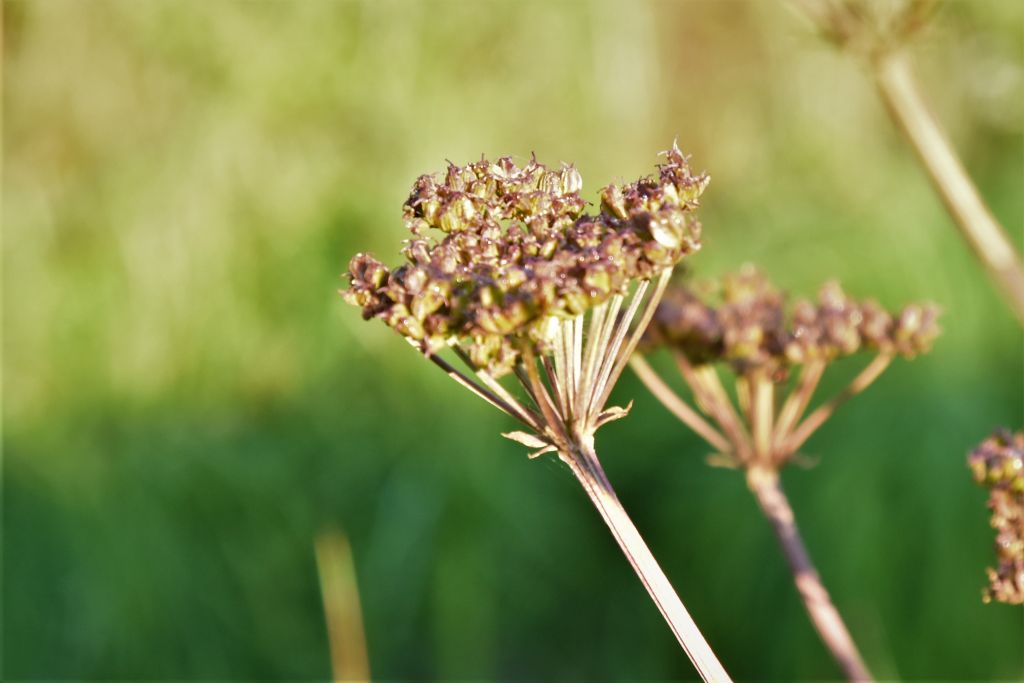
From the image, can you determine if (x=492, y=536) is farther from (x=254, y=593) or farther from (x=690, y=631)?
(x=690, y=631)

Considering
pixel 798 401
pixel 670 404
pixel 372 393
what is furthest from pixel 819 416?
pixel 372 393

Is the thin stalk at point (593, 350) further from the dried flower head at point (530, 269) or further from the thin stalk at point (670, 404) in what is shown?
the thin stalk at point (670, 404)

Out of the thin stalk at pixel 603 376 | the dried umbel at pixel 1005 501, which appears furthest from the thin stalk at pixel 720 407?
the thin stalk at pixel 603 376

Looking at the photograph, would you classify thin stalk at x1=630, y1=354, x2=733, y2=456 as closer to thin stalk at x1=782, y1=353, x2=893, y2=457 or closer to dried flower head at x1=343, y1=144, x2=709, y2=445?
thin stalk at x1=782, y1=353, x2=893, y2=457

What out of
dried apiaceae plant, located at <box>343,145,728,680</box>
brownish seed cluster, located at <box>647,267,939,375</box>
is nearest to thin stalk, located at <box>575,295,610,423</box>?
dried apiaceae plant, located at <box>343,145,728,680</box>

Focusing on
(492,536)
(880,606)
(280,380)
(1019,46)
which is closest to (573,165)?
(880,606)

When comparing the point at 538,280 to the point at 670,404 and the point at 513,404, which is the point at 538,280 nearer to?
the point at 513,404
